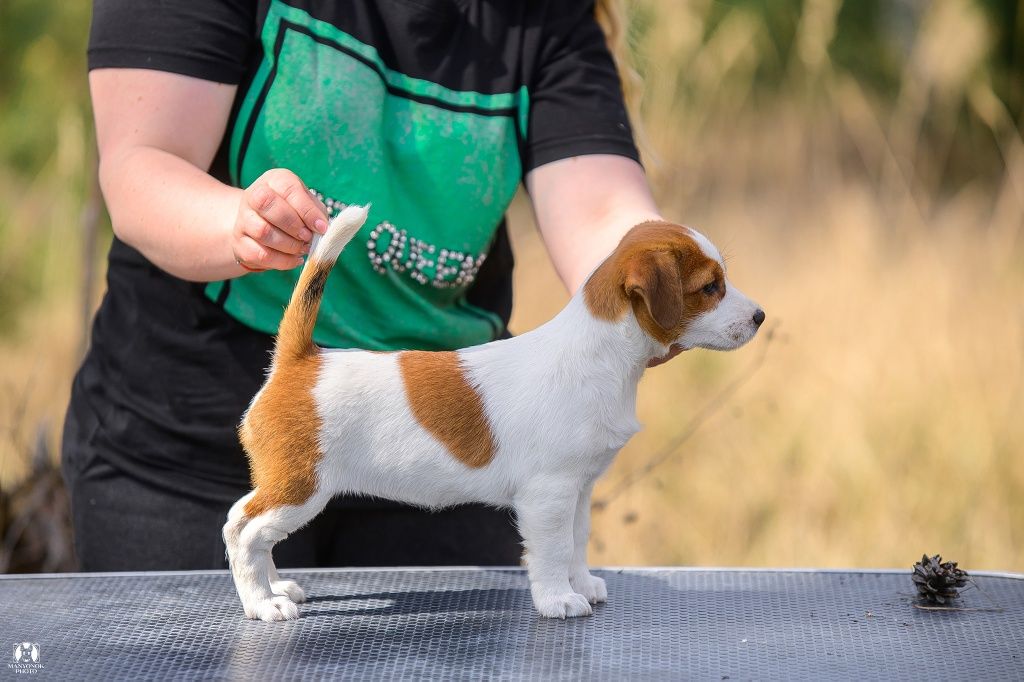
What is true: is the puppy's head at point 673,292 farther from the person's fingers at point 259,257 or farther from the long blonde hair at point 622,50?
the long blonde hair at point 622,50

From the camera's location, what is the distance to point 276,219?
1278mm

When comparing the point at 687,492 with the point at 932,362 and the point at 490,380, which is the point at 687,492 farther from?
the point at 490,380

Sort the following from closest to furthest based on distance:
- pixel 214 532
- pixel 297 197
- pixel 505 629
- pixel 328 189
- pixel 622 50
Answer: pixel 297 197, pixel 505 629, pixel 328 189, pixel 214 532, pixel 622 50

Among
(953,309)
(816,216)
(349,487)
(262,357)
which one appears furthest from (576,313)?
(816,216)

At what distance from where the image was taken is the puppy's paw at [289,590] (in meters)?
1.48

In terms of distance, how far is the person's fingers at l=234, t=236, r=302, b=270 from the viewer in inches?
51.6

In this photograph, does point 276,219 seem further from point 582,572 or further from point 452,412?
point 582,572

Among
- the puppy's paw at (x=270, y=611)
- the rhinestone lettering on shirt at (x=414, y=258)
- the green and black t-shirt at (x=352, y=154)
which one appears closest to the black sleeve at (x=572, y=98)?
the green and black t-shirt at (x=352, y=154)

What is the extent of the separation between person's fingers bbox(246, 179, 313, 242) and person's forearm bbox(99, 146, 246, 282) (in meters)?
0.08

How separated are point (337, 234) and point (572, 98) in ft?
2.03

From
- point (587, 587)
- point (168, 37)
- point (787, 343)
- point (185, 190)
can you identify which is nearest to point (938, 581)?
point (587, 587)

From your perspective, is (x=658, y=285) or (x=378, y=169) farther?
(x=378, y=169)

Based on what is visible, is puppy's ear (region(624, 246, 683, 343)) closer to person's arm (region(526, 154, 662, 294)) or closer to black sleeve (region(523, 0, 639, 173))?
person's arm (region(526, 154, 662, 294))

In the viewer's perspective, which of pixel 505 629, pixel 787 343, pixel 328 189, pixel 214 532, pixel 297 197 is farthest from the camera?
pixel 787 343
